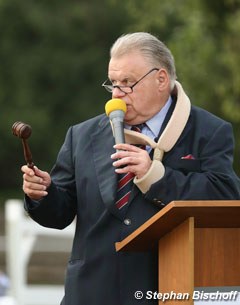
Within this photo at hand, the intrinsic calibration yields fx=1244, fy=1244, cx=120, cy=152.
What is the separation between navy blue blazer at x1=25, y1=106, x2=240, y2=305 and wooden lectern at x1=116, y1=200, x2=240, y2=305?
0.28 metres

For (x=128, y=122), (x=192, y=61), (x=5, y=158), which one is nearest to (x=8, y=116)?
(x=5, y=158)

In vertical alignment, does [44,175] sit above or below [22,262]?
below

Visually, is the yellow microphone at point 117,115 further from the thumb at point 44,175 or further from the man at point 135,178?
the thumb at point 44,175

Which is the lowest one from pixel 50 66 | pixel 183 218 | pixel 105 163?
pixel 183 218

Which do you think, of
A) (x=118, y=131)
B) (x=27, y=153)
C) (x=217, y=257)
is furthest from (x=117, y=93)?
(x=217, y=257)

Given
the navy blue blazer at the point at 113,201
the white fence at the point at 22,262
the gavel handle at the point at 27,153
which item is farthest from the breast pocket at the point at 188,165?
the white fence at the point at 22,262

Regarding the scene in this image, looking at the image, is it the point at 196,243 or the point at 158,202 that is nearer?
the point at 196,243

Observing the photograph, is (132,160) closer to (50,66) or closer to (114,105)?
(114,105)

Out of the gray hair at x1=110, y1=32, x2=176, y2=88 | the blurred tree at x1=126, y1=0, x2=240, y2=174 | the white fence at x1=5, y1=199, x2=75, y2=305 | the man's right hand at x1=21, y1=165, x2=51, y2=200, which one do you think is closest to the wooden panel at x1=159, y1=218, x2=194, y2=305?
the man's right hand at x1=21, y1=165, x2=51, y2=200

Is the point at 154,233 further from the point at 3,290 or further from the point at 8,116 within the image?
the point at 8,116

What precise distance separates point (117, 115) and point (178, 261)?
66 cm

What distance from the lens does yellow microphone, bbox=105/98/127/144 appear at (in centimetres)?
477

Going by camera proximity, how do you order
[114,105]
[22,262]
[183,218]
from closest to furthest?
[183,218] < [114,105] < [22,262]

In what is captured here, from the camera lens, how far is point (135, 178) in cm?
489
